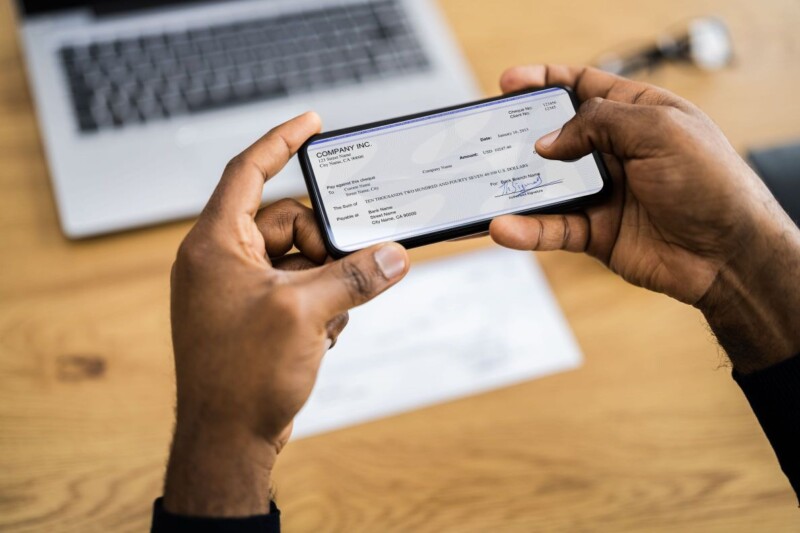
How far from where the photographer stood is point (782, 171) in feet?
2.51

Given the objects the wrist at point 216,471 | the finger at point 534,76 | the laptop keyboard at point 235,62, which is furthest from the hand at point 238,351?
the laptop keyboard at point 235,62

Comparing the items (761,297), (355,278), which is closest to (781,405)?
(761,297)

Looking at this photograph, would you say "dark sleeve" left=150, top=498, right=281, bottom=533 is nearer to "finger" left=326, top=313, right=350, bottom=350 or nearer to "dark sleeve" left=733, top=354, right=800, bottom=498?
"finger" left=326, top=313, right=350, bottom=350

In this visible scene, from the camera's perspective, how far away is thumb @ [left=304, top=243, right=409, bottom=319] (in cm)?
47

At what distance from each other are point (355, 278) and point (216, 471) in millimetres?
155

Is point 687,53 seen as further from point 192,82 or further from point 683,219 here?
point 192,82

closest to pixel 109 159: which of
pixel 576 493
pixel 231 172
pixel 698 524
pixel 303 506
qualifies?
pixel 231 172

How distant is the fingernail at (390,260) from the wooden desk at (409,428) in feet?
0.71

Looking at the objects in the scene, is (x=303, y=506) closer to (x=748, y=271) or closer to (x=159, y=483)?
(x=159, y=483)

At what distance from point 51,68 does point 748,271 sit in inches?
27.9

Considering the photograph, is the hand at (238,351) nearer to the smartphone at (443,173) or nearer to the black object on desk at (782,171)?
the smartphone at (443,173)

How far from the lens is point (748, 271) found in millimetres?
543

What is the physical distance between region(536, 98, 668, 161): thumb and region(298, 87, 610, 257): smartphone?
3 centimetres

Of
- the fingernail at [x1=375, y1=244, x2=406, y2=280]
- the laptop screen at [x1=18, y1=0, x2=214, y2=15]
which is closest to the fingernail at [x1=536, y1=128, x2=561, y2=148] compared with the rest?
the fingernail at [x1=375, y1=244, x2=406, y2=280]
